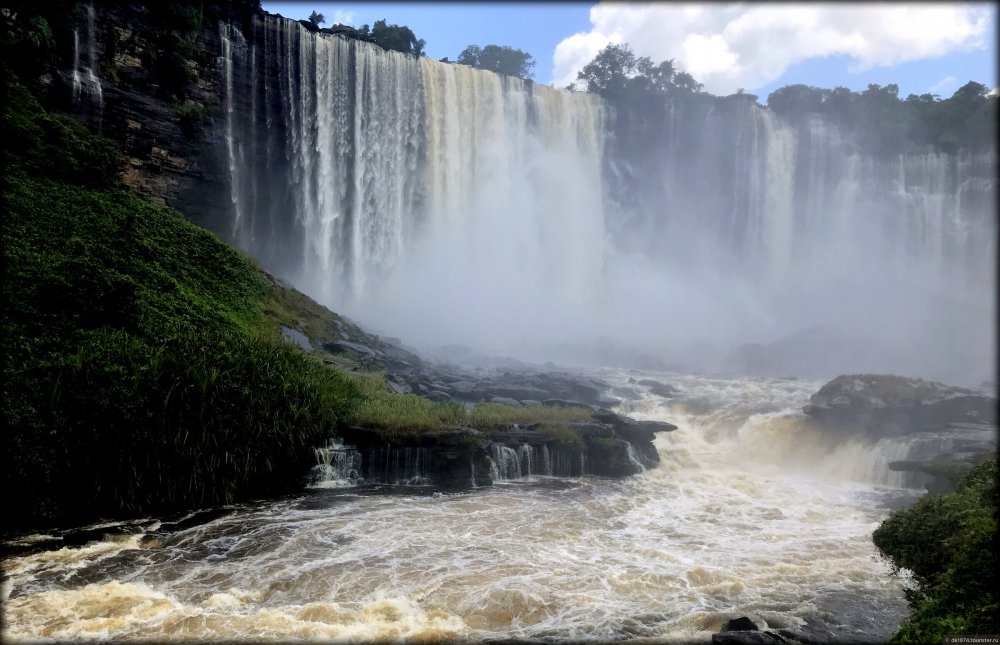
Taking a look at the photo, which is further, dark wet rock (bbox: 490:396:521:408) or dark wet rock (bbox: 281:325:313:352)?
dark wet rock (bbox: 490:396:521:408)

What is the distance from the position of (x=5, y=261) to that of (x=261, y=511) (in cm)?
838

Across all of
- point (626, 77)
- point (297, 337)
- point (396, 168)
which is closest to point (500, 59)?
point (626, 77)

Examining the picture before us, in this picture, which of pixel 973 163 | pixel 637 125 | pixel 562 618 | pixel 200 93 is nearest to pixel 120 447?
pixel 562 618

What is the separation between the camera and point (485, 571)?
9500mm

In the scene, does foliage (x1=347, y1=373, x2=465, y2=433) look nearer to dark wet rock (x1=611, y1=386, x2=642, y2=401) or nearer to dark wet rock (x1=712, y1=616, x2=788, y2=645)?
→ dark wet rock (x1=712, y1=616, x2=788, y2=645)

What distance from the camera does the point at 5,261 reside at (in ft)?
46.3

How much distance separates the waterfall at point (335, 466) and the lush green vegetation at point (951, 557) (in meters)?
10.4

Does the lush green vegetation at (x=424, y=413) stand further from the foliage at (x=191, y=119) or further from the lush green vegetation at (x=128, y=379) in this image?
the foliage at (x=191, y=119)

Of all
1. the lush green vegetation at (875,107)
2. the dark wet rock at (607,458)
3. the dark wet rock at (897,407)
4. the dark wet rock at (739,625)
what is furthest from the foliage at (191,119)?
the lush green vegetation at (875,107)

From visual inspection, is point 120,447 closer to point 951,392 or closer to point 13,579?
point 13,579

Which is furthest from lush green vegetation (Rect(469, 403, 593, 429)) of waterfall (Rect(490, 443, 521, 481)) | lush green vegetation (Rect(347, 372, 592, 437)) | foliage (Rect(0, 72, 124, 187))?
foliage (Rect(0, 72, 124, 187))

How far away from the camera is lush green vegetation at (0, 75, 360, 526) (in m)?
11.0

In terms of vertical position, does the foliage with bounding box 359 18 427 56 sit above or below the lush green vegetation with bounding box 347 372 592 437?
above

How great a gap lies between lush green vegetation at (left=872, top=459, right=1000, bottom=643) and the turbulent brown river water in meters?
1.13
